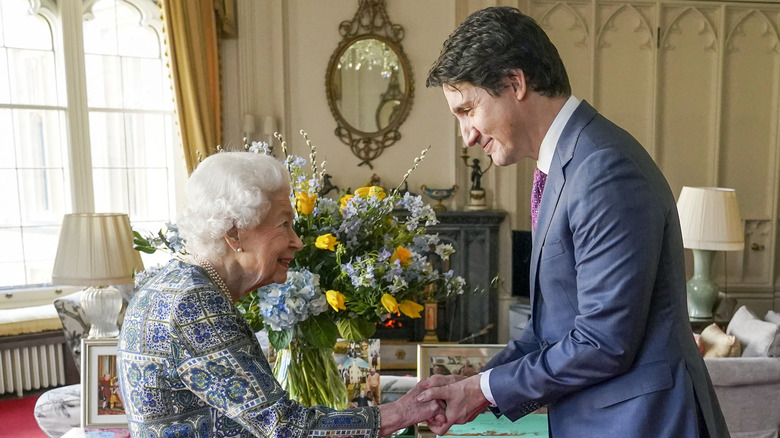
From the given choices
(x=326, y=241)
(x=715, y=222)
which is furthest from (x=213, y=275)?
(x=715, y=222)

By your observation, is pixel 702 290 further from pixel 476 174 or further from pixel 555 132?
pixel 555 132

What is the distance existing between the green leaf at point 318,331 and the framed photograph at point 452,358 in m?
0.34

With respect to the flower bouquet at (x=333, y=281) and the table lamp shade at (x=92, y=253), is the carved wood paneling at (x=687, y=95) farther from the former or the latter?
the flower bouquet at (x=333, y=281)

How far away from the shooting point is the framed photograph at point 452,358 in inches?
73.4

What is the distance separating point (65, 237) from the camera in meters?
3.30

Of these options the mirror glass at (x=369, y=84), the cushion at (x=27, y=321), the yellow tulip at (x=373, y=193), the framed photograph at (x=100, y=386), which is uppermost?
the mirror glass at (x=369, y=84)

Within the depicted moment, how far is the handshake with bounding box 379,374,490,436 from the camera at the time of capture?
4.69ft

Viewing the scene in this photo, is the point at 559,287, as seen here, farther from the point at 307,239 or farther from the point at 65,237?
the point at 65,237

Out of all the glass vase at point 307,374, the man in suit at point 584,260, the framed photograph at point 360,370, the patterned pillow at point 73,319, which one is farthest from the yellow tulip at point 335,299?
the patterned pillow at point 73,319

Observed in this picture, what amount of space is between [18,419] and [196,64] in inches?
113

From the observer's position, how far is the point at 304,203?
1.57 metres

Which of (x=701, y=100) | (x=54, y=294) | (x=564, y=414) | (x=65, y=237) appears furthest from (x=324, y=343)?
(x=701, y=100)

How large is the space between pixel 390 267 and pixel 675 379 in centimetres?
64

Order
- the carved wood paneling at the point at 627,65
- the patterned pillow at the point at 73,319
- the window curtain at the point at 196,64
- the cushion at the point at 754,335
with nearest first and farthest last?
the cushion at the point at 754,335 < the patterned pillow at the point at 73,319 < the window curtain at the point at 196,64 < the carved wood paneling at the point at 627,65
